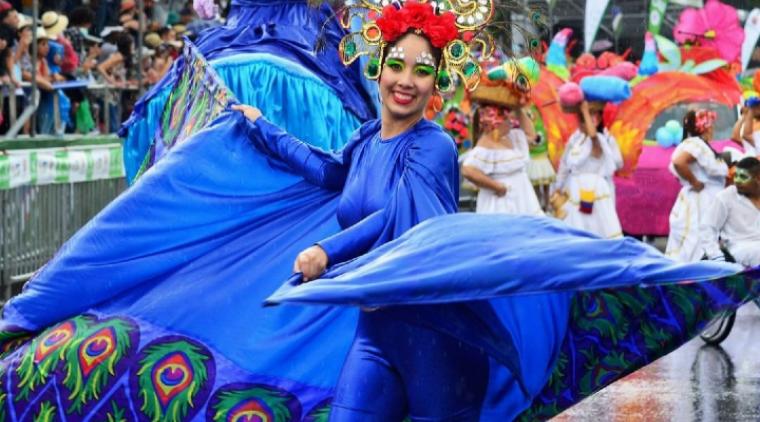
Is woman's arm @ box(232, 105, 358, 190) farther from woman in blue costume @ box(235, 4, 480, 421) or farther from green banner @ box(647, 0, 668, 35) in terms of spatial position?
green banner @ box(647, 0, 668, 35)

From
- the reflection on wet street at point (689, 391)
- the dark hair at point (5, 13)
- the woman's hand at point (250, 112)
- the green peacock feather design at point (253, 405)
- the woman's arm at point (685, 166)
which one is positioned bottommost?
the reflection on wet street at point (689, 391)

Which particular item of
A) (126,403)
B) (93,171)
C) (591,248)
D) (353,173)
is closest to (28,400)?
(126,403)

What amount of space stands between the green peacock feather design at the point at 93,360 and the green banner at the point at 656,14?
1663cm

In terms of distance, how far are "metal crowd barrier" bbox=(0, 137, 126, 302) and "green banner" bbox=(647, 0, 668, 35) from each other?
10106 millimetres

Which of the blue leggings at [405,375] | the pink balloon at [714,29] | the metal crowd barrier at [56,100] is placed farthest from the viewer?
the pink balloon at [714,29]

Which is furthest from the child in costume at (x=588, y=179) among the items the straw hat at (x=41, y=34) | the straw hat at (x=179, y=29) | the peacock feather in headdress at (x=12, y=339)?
the peacock feather in headdress at (x=12, y=339)

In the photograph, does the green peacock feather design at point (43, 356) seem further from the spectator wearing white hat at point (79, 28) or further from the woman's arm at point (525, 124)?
the spectator wearing white hat at point (79, 28)

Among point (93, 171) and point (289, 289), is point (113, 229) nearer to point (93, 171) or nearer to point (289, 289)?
point (289, 289)

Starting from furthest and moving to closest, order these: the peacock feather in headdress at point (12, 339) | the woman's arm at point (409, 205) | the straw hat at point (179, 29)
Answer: the straw hat at point (179, 29)
the peacock feather in headdress at point (12, 339)
the woman's arm at point (409, 205)

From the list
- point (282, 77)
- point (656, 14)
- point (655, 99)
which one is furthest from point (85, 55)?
point (656, 14)

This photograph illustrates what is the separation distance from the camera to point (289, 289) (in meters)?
4.40

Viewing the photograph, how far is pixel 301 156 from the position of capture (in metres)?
5.46

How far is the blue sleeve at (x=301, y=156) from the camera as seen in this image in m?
5.33

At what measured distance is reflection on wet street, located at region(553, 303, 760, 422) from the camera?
310 inches
